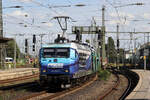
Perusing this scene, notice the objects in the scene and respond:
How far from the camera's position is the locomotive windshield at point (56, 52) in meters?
16.5

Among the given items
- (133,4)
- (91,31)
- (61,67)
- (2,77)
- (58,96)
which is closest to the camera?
(58,96)

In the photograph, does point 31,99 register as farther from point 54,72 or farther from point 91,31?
point 91,31

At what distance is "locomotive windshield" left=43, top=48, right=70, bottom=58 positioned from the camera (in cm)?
1650

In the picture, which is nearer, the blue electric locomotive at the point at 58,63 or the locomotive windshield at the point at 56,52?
the blue electric locomotive at the point at 58,63

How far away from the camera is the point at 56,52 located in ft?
54.5

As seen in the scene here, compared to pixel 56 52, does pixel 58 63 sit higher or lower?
lower

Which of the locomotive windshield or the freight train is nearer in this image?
the freight train

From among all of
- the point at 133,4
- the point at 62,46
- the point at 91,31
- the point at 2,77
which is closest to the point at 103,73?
the point at 133,4

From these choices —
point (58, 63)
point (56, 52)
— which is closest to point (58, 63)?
point (58, 63)

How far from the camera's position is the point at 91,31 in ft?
149

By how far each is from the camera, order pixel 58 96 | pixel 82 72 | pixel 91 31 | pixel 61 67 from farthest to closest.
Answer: pixel 91 31 < pixel 82 72 < pixel 61 67 < pixel 58 96

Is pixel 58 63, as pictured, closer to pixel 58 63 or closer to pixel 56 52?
pixel 58 63

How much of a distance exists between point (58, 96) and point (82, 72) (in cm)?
488

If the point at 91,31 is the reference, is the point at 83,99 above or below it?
below
